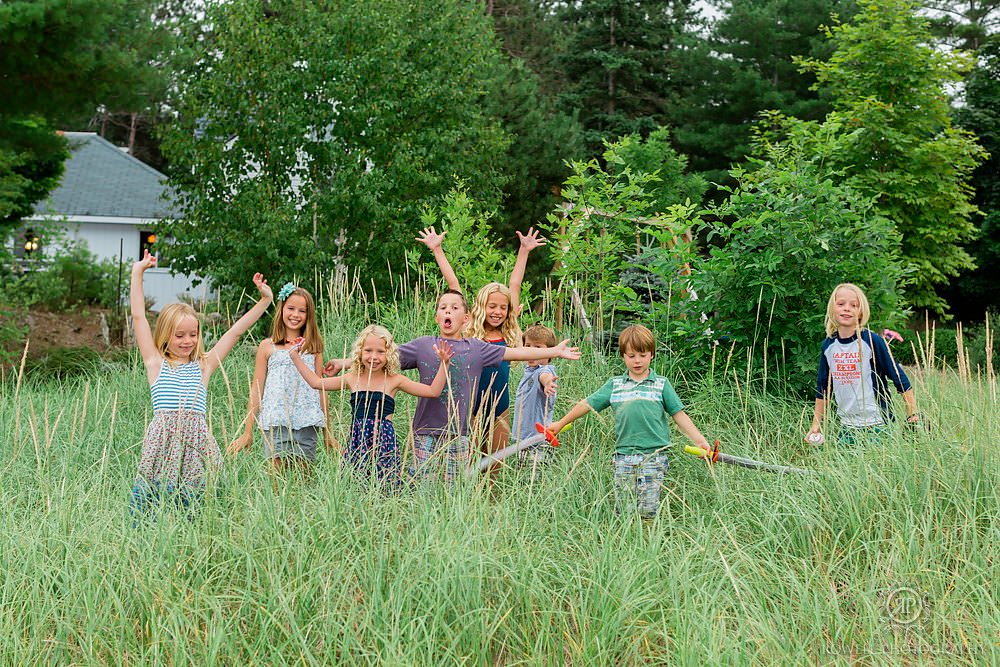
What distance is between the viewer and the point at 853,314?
17.3ft

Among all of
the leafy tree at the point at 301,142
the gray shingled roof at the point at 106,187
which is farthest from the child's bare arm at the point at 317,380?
the gray shingled roof at the point at 106,187

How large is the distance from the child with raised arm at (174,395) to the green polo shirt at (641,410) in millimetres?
Result: 1895

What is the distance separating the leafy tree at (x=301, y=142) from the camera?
11.6 m

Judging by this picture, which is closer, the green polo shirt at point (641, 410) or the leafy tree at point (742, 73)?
the green polo shirt at point (641, 410)

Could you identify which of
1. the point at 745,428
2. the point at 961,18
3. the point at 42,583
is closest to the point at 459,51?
the point at 745,428

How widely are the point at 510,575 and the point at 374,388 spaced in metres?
1.58

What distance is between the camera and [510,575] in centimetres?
339

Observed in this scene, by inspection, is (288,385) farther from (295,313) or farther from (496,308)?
(496,308)

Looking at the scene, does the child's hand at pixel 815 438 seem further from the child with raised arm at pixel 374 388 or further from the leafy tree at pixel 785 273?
the child with raised arm at pixel 374 388

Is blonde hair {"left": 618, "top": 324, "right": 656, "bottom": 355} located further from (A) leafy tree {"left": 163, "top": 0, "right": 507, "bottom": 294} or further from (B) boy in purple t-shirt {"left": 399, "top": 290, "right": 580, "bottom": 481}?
(A) leafy tree {"left": 163, "top": 0, "right": 507, "bottom": 294}

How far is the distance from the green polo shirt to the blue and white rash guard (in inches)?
46.1

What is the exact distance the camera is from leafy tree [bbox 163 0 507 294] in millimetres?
11648

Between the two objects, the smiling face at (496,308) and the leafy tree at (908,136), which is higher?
the leafy tree at (908,136)
